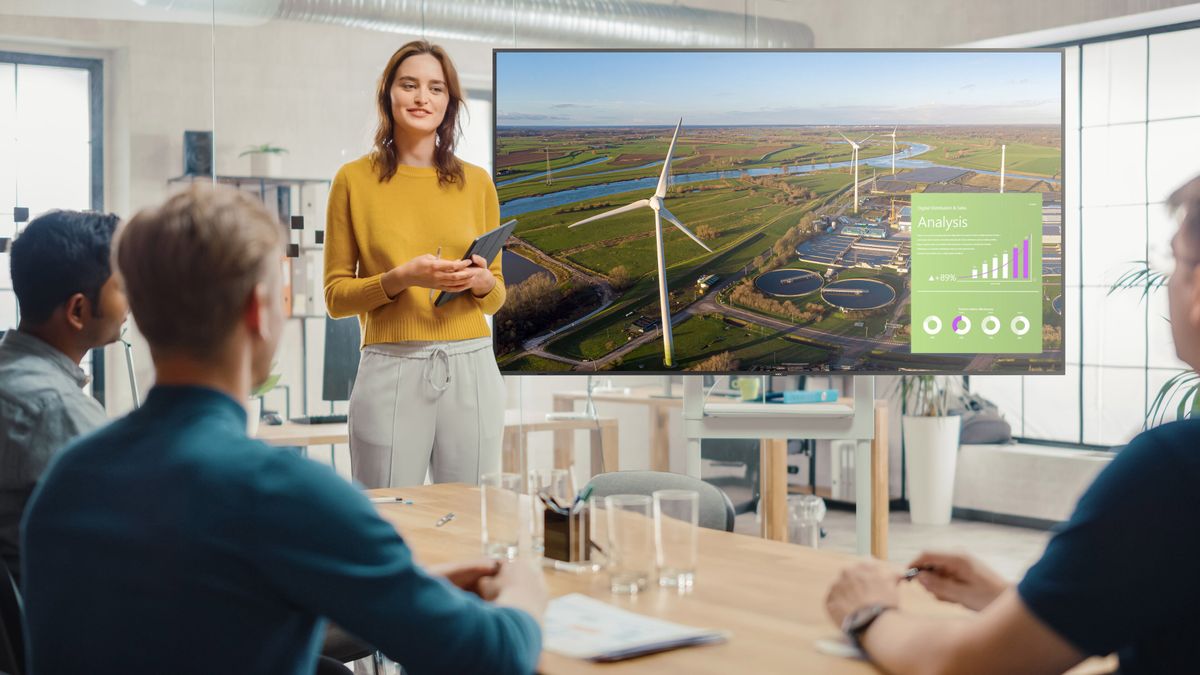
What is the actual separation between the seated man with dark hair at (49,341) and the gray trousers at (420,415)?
1.16 metres

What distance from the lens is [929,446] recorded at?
22.5 feet

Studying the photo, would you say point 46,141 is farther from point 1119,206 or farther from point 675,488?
point 1119,206

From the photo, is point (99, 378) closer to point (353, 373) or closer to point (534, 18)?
point (353, 373)

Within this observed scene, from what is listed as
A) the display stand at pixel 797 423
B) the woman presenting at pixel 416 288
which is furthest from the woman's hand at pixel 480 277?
the display stand at pixel 797 423

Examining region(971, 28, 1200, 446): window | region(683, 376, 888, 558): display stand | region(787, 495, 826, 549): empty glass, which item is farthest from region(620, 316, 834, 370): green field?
region(971, 28, 1200, 446): window

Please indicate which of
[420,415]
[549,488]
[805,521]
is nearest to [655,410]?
[805,521]

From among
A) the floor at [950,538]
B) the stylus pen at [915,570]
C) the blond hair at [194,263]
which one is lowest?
the floor at [950,538]

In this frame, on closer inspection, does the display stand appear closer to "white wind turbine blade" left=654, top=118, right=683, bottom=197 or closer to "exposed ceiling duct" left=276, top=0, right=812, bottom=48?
"white wind turbine blade" left=654, top=118, right=683, bottom=197

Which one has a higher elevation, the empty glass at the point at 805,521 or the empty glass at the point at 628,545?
the empty glass at the point at 628,545

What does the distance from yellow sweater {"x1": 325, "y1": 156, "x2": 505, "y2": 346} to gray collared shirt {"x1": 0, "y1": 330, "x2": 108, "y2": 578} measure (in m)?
1.32

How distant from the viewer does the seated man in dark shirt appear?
3.66 ft

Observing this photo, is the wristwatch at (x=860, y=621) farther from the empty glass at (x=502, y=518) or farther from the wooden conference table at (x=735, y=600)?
the empty glass at (x=502, y=518)

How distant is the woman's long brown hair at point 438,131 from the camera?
3.18 metres
